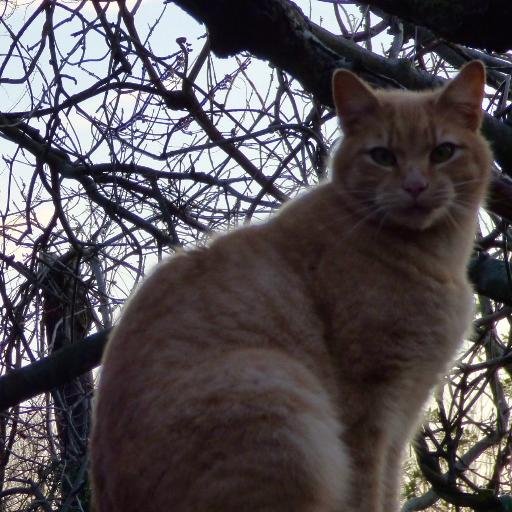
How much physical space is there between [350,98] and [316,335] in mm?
886

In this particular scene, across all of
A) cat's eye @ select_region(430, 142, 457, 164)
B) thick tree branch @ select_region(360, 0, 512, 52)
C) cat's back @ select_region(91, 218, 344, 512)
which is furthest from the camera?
cat's eye @ select_region(430, 142, 457, 164)

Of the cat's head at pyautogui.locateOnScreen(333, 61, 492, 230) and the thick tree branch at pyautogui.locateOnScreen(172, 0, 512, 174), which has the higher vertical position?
the thick tree branch at pyautogui.locateOnScreen(172, 0, 512, 174)

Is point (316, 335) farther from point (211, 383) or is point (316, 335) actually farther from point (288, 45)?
point (288, 45)

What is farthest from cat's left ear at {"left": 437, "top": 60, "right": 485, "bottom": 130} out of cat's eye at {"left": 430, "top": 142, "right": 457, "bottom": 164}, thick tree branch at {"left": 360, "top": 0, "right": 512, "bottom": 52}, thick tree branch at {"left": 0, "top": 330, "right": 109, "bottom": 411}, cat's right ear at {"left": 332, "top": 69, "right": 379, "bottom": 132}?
thick tree branch at {"left": 0, "top": 330, "right": 109, "bottom": 411}

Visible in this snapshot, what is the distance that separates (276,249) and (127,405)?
0.84 metres

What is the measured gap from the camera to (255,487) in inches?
105

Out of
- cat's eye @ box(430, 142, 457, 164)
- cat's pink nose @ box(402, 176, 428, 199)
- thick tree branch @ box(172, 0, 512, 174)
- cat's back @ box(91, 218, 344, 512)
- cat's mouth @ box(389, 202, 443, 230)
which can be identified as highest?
thick tree branch @ box(172, 0, 512, 174)

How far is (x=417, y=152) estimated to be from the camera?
3230 mm

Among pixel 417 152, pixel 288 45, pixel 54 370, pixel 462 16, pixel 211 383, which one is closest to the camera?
pixel 462 16

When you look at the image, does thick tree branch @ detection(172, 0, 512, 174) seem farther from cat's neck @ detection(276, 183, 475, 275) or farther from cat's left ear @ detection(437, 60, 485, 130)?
cat's neck @ detection(276, 183, 475, 275)

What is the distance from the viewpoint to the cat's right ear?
3.20m

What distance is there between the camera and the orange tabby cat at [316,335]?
107 inches

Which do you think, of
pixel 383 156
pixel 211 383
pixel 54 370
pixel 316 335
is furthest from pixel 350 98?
pixel 54 370

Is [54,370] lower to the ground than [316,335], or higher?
higher
